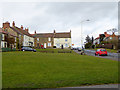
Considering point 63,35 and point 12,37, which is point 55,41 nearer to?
point 63,35

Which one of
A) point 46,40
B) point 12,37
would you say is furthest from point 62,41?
point 12,37

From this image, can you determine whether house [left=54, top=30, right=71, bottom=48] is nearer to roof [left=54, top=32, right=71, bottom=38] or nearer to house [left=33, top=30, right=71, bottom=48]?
house [left=33, top=30, right=71, bottom=48]

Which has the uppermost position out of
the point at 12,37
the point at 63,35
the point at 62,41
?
the point at 63,35

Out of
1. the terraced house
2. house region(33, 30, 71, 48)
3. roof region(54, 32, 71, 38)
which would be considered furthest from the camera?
roof region(54, 32, 71, 38)

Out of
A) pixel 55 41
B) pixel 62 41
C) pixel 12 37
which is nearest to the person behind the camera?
pixel 12 37

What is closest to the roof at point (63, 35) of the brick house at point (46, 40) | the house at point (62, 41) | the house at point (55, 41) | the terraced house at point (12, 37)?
the house at point (55, 41)

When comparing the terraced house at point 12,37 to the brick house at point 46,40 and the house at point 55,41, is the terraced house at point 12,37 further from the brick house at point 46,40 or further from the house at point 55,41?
the house at point 55,41

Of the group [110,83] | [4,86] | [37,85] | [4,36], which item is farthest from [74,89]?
[4,36]

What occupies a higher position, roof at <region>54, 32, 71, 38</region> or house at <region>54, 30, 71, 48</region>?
roof at <region>54, 32, 71, 38</region>

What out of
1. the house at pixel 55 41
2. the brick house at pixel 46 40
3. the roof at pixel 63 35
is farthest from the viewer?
the roof at pixel 63 35

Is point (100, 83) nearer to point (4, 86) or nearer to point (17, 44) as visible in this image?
point (4, 86)

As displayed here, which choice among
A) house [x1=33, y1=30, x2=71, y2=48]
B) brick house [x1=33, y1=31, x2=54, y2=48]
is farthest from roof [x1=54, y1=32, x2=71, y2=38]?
brick house [x1=33, y1=31, x2=54, y2=48]

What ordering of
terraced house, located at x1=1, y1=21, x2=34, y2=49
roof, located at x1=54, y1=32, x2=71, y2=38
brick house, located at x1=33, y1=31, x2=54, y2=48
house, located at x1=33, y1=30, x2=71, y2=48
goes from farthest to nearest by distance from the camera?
roof, located at x1=54, y1=32, x2=71, y2=38 → house, located at x1=33, y1=30, x2=71, y2=48 → brick house, located at x1=33, y1=31, x2=54, y2=48 → terraced house, located at x1=1, y1=21, x2=34, y2=49

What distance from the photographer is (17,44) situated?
2055 inches
